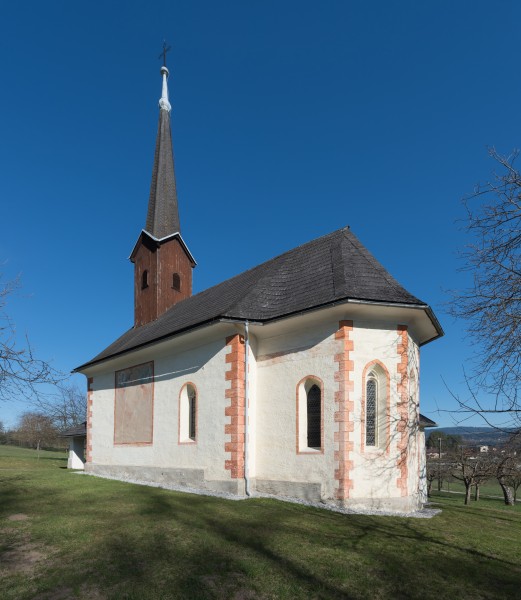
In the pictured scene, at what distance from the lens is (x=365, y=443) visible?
11727 millimetres

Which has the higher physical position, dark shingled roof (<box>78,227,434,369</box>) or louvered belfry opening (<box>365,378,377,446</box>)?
dark shingled roof (<box>78,227,434,369</box>)

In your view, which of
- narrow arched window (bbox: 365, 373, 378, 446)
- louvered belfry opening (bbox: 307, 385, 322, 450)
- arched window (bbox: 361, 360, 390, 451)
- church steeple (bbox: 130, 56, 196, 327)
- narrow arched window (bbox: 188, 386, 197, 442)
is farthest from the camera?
church steeple (bbox: 130, 56, 196, 327)

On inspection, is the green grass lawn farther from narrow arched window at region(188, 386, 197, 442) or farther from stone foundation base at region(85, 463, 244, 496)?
narrow arched window at region(188, 386, 197, 442)

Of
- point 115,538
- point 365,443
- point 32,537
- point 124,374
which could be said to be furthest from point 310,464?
point 124,374

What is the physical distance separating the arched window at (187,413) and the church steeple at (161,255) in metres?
7.53

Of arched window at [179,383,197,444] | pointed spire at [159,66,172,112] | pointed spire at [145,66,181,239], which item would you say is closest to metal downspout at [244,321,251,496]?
arched window at [179,383,197,444]

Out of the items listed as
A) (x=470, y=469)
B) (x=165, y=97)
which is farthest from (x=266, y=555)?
(x=470, y=469)

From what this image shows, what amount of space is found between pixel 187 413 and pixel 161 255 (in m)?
9.51

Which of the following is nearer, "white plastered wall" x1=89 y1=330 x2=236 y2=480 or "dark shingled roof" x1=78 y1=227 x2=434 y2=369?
"dark shingled roof" x1=78 y1=227 x2=434 y2=369

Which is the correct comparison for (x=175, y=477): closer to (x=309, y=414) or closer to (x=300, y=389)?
(x=309, y=414)

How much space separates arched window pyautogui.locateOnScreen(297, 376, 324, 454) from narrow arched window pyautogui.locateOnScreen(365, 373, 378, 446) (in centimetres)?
116

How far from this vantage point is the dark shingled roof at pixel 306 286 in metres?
12.3

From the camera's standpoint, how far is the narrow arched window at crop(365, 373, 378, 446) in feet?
39.0

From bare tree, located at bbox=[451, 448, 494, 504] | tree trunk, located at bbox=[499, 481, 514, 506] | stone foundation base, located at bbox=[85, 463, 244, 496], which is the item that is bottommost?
tree trunk, located at bbox=[499, 481, 514, 506]
